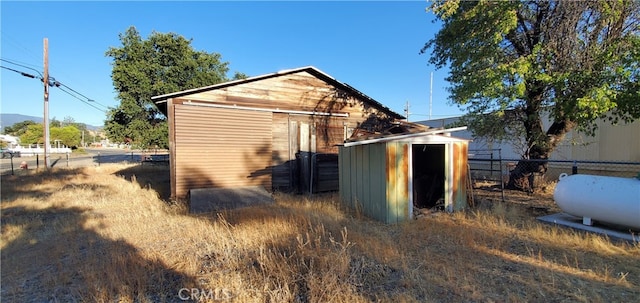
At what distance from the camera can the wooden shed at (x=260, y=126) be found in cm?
799

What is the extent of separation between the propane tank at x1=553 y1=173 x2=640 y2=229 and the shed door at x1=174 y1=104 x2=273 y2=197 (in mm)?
7152

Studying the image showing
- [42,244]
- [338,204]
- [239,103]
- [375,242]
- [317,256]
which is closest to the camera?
[317,256]

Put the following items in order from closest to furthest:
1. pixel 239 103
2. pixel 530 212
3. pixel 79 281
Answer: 1. pixel 79 281
2. pixel 530 212
3. pixel 239 103

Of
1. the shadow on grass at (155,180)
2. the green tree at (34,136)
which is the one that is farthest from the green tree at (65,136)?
the shadow on grass at (155,180)

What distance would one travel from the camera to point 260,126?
900cm

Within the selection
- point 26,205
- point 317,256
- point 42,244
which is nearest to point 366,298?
point 317,256

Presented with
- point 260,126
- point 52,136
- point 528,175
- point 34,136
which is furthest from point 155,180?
point 52,136

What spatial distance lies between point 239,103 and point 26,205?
248 inches

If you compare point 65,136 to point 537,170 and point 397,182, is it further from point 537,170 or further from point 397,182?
point 537,170

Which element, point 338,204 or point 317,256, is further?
point 338,204

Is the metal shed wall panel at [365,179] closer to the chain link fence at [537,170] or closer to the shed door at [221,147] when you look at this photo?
the shed door at [221,147]

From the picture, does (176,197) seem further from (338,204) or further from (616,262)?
(616,262)

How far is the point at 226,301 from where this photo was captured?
2928 millimetres

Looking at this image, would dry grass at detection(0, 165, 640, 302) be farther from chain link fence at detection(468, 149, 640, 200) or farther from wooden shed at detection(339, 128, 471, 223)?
chain link fence at detection(468, 149, 640, 200)
